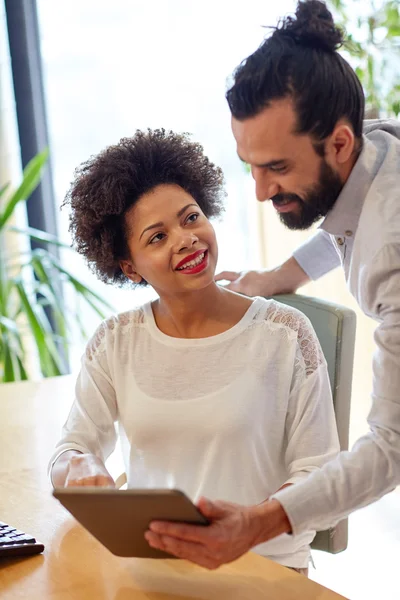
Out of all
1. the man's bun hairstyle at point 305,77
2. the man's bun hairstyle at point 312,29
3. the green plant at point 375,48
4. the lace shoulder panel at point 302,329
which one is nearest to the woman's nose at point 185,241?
the lace shoulder panel at point 302,329

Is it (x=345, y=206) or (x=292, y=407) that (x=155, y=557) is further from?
(x=345, y=206)

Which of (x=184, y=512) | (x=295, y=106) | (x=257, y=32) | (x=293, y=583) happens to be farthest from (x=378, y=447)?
(x=257, y=32)

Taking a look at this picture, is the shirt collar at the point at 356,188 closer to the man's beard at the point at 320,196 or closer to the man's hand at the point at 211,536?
the man's beard at the point at 320,196

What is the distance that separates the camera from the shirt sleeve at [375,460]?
1.25 meters

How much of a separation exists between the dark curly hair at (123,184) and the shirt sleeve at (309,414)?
15.8 inches

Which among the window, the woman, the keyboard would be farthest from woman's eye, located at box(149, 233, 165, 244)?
the window

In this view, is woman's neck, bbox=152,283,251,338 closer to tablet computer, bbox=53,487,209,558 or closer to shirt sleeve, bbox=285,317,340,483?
shirt sleeve, bbox=285,317,340,483

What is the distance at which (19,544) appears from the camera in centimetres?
132

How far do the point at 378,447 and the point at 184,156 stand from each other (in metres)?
0.81

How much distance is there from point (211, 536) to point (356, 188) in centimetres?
62

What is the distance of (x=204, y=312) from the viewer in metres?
1.73

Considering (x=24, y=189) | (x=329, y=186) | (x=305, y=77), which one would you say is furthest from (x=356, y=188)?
(x=24, y=189)

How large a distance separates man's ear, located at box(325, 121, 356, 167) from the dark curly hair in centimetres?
48

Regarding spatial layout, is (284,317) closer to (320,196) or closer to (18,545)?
(320,196)
